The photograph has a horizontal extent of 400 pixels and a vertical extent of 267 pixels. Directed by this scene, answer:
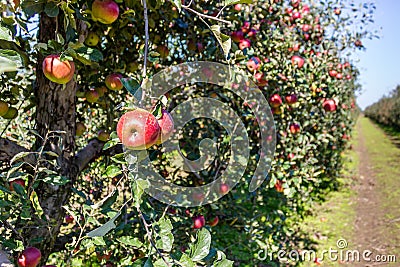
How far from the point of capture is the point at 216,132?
8.45 ft

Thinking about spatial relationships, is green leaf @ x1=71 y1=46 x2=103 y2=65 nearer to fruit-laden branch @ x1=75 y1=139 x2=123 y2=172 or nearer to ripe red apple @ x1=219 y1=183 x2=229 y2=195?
fruit-laden branch @ x1=75 y1=139 x2=123 y2=172

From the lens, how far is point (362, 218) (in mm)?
4816

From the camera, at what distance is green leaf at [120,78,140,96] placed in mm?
849

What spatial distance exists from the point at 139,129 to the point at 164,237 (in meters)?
0.31

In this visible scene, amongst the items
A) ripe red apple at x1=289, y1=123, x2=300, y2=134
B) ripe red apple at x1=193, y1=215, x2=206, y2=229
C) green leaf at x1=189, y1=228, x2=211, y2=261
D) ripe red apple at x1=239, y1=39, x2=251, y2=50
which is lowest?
green leaf at x1=189, y1=228, x2=211, y2=261

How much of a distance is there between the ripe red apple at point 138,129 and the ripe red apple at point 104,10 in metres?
0.50

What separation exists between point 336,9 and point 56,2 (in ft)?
12.6

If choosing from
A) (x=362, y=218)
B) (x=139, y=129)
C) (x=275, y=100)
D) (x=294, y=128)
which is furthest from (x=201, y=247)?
(x=362, y=218)

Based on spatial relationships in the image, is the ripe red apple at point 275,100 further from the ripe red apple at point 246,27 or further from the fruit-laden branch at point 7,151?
the fruit-laden branch at point 7,151

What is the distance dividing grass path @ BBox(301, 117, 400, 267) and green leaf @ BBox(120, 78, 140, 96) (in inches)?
112

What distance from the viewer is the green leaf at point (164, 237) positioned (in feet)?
3.11

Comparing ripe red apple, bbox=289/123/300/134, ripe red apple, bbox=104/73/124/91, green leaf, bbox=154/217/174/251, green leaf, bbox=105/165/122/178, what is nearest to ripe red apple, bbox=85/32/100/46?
ripe red apple, bbox=104/73/124/91

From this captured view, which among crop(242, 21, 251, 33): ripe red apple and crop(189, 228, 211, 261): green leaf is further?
crop(242, 21, 251, 33): ripe red apple

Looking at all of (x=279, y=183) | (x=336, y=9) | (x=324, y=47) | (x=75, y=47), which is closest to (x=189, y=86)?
(x=279, y=183)
